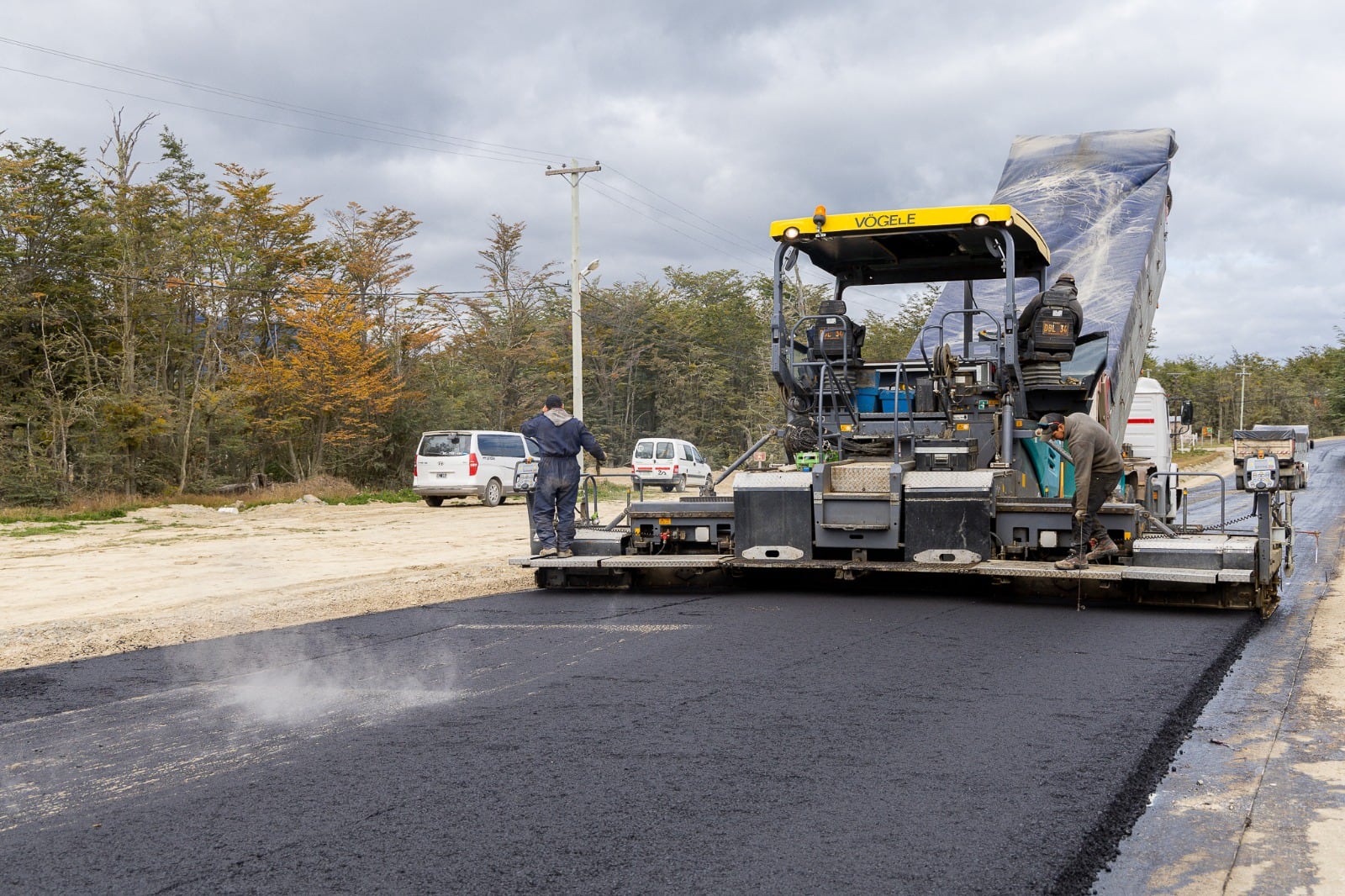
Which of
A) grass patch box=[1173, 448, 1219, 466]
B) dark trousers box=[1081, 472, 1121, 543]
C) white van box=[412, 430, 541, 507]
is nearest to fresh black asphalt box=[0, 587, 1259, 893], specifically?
dark trousers box=[1081, 472, 1121, 543]

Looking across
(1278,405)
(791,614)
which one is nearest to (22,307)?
(791,614)

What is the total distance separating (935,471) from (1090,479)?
3.93 ft

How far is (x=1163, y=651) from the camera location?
714 centimetres

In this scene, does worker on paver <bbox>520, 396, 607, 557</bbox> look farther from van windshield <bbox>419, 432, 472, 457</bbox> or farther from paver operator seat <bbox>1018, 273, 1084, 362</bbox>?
van windshield <bbox>419, 432, 472, 457</bbox>

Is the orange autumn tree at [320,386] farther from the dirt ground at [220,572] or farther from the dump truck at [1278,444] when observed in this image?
the dump truck at [1278,444]

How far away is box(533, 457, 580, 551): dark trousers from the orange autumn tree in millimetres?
16956

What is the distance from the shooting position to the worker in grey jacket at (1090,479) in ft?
28.1

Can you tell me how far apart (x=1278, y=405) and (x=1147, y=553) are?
8146 centimetres

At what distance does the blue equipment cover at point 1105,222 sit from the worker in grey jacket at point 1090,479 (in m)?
2.17

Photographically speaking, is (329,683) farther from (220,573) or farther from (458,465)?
(458,465)

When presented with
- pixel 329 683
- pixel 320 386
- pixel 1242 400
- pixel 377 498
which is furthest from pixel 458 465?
pixel 1242 400

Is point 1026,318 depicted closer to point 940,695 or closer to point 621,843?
point 940,695


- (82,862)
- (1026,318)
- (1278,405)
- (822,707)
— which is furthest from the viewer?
(1278,405)

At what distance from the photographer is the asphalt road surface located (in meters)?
3.62
